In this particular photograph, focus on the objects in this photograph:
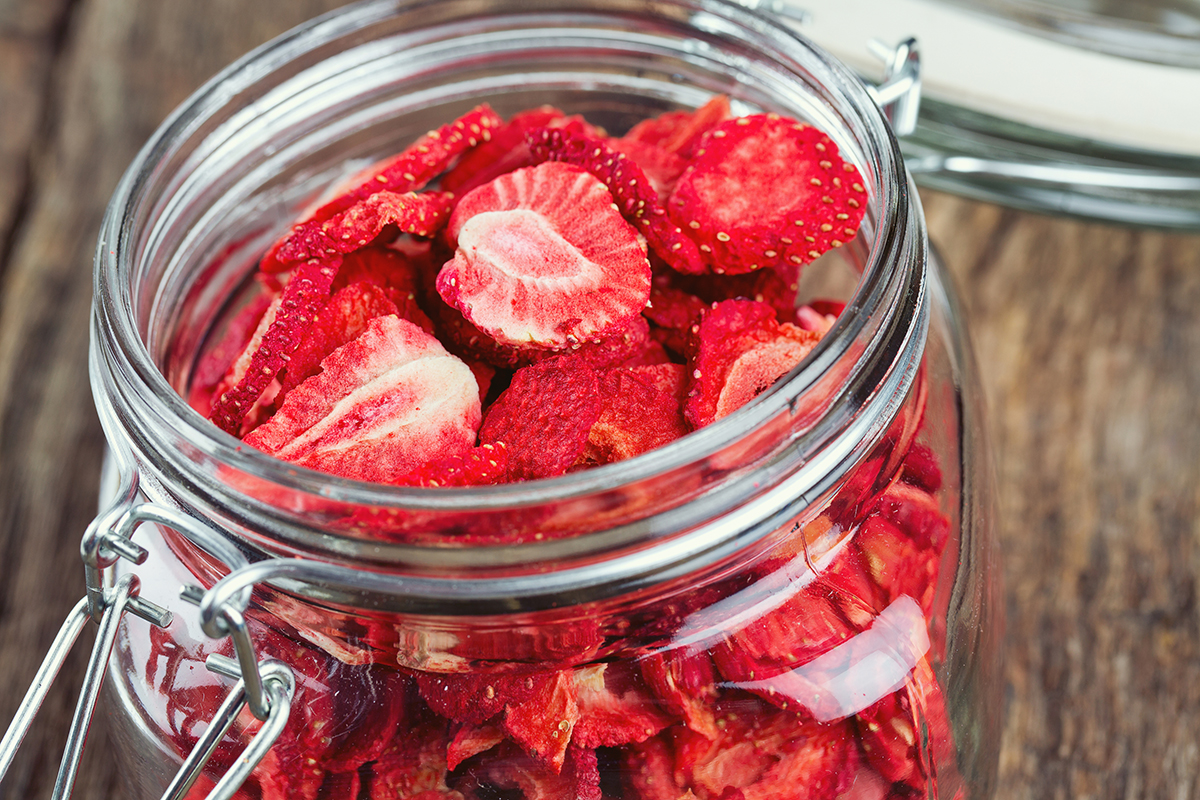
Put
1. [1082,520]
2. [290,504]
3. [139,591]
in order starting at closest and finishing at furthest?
[290,504] → [139,591] → [1082,520]

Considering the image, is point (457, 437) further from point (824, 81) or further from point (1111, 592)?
point (1111, 592)

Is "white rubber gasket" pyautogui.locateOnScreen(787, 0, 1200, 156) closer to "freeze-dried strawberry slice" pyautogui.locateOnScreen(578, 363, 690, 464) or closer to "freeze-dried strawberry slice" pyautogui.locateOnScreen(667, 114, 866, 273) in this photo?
"freeze-dried strawberry slice" pyautogui.locateOnScreen(667, 114, 866, 273)

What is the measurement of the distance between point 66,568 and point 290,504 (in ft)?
1.70

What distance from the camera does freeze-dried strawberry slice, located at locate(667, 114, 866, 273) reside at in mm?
556

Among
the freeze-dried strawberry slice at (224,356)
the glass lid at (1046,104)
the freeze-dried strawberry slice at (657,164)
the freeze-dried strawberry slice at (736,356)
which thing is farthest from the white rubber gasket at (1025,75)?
the freeze-dried strawberry slice at (224,356)

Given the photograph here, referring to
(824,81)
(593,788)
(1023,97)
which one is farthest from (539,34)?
(593,788)

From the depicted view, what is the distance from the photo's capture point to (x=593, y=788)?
19.4 inches

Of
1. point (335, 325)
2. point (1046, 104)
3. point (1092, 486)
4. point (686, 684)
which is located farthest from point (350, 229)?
point (1092, 486)

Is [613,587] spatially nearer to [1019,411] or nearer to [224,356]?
[224,356]

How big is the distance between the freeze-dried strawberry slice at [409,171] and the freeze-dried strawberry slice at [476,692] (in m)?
0.22

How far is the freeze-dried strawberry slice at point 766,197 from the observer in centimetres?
56

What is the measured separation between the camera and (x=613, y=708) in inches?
19.1

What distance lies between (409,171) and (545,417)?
0.56 ft

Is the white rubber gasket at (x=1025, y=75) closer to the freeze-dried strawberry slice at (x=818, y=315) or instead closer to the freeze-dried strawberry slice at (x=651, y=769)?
the freeze-dried strawberry slice at (x=818, y=315)
